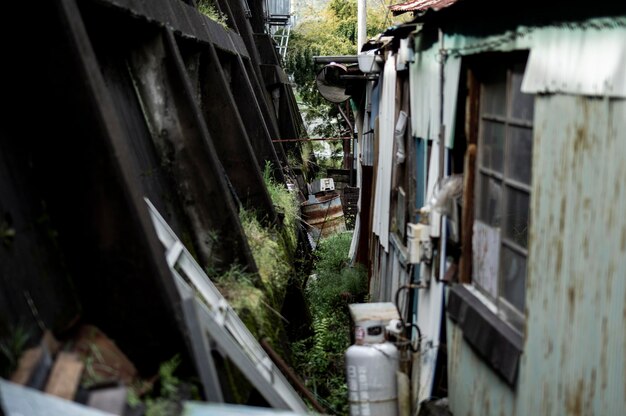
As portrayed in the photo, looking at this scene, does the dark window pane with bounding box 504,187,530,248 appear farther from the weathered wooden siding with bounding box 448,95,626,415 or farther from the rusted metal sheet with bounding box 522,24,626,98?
the rusted metal sheet with bounding box 522,24,626,98

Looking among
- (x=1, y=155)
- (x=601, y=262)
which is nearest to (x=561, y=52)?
(x=601, y=262)

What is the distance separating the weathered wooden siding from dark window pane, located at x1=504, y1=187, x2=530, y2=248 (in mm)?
850

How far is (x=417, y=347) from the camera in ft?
25.3

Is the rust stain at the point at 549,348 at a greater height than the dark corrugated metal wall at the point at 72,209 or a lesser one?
lesser

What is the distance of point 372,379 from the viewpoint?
7242mm

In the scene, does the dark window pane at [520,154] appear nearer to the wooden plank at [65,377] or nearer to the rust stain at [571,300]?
the rust stain at [571,300]

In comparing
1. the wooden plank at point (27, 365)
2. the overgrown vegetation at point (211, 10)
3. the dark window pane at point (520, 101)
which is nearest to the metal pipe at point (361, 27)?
the overgrown vegetation at point (211, 10)

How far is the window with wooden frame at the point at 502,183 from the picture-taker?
17.0 feet

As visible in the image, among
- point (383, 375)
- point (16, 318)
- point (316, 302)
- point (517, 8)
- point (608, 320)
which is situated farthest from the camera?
point (316, 302)

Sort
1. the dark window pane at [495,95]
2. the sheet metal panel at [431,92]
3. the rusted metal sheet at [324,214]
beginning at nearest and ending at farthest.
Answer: the dark window pane at [495,95] → the sheet metal panel at [431,92] → the rusted metal sheet at [324,214]

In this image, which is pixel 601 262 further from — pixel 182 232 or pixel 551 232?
pixel 182 232

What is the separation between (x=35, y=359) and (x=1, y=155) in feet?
3.97

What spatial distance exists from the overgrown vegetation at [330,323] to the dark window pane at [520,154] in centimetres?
411

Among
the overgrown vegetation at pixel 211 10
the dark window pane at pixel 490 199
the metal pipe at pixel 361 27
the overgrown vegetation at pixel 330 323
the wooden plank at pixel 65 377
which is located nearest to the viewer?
the wooden plank at pixel 65 377
